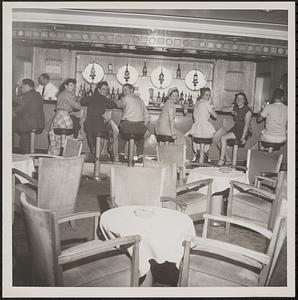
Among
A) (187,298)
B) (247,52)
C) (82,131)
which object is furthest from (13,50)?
(247,52)

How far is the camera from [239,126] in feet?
18.7

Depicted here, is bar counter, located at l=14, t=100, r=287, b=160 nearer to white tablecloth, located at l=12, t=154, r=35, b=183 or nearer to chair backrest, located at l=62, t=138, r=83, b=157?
chair backrest, located at l=62, t=138, r=83, b=157

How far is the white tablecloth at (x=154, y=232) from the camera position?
2.24m

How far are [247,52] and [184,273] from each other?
19.3 feet

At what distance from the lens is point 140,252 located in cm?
228

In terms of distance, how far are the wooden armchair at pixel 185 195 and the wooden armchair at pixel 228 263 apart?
77 cm

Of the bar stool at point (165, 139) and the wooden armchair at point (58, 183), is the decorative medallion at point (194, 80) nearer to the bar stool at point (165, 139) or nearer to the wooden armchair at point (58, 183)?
the bar stool at point (165, 139)

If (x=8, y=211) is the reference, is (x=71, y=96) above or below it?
above

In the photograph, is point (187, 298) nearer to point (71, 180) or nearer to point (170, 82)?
point (71, 180)

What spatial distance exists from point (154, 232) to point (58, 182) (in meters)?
1.10

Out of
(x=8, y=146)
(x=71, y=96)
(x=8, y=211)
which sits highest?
(x=71, y=96)

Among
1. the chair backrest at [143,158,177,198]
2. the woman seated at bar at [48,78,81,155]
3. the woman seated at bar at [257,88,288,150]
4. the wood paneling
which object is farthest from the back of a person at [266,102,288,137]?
the wood paneling

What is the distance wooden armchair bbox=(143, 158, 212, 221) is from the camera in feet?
10.6

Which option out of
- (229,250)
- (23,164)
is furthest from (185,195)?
(23,164)
